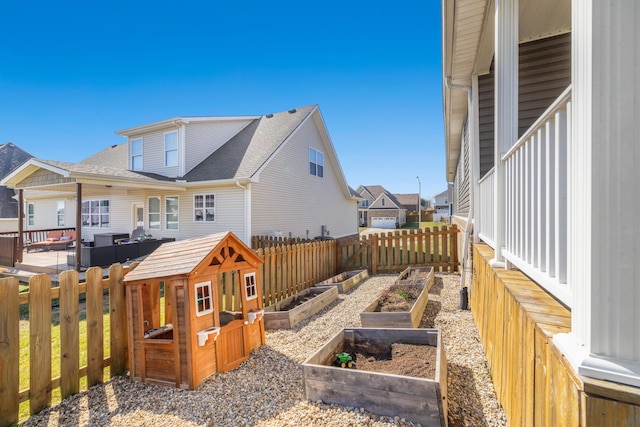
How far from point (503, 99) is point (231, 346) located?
14.4 feet

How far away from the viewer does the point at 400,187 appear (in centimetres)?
7556

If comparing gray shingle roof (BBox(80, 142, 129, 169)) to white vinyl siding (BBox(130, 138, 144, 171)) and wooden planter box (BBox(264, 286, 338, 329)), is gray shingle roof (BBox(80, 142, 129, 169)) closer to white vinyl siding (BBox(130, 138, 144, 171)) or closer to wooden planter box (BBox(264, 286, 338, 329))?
white vinyl siding (BBox(130, 138, 144, 171))

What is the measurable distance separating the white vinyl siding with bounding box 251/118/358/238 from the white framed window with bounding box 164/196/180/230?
419cm

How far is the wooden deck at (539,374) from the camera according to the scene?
1.02m

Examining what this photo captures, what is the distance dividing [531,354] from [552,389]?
374 mm

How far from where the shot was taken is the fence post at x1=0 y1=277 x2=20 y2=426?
9.85 ft

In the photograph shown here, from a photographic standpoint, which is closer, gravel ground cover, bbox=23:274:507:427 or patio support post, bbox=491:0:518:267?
gravel ground cover, bbox=23:274:507:427

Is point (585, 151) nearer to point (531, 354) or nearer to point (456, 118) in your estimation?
point (531, 354)

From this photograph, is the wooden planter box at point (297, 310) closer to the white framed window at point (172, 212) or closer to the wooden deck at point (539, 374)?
the wooden deck at point (539, 374)

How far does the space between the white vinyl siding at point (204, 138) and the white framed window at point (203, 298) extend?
12.4 metres

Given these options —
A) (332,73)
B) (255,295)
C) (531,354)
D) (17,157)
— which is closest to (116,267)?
(255,295)

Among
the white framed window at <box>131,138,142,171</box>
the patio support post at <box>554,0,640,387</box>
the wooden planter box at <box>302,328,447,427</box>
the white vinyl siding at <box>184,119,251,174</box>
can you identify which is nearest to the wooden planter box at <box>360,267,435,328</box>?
the wooden planter box at <box>302,328,447,427</box>

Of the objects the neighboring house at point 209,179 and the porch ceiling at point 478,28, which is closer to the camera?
the porch ceiling at point 478,28

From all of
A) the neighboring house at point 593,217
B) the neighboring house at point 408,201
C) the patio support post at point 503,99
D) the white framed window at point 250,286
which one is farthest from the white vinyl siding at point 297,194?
the neighboring house at point 408,201
